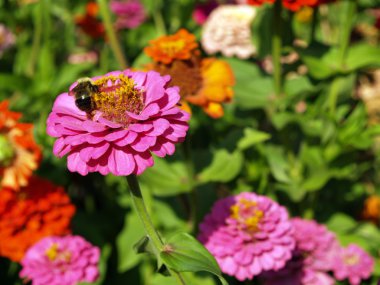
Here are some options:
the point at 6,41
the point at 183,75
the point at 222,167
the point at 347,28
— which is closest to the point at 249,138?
the point at 222,167

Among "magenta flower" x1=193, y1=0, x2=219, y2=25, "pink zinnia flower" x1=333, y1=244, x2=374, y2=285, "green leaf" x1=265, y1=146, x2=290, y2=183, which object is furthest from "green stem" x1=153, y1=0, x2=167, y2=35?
"pink zinnia flower" x1=333, y1=244, x2=374, y2=285

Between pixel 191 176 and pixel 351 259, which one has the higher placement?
pixel 191 176

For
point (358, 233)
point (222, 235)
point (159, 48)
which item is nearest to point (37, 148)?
point (159, 48)

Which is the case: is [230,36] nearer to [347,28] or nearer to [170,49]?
[347,28]

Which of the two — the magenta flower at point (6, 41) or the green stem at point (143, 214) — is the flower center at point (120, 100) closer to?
the green stem at point (143, 214)

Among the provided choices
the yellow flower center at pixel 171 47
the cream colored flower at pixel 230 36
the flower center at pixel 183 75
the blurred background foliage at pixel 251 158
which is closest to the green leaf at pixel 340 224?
the blurred background foliage at pixel 251 158

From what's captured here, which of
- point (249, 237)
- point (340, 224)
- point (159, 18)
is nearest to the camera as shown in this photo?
point (249, 237)
